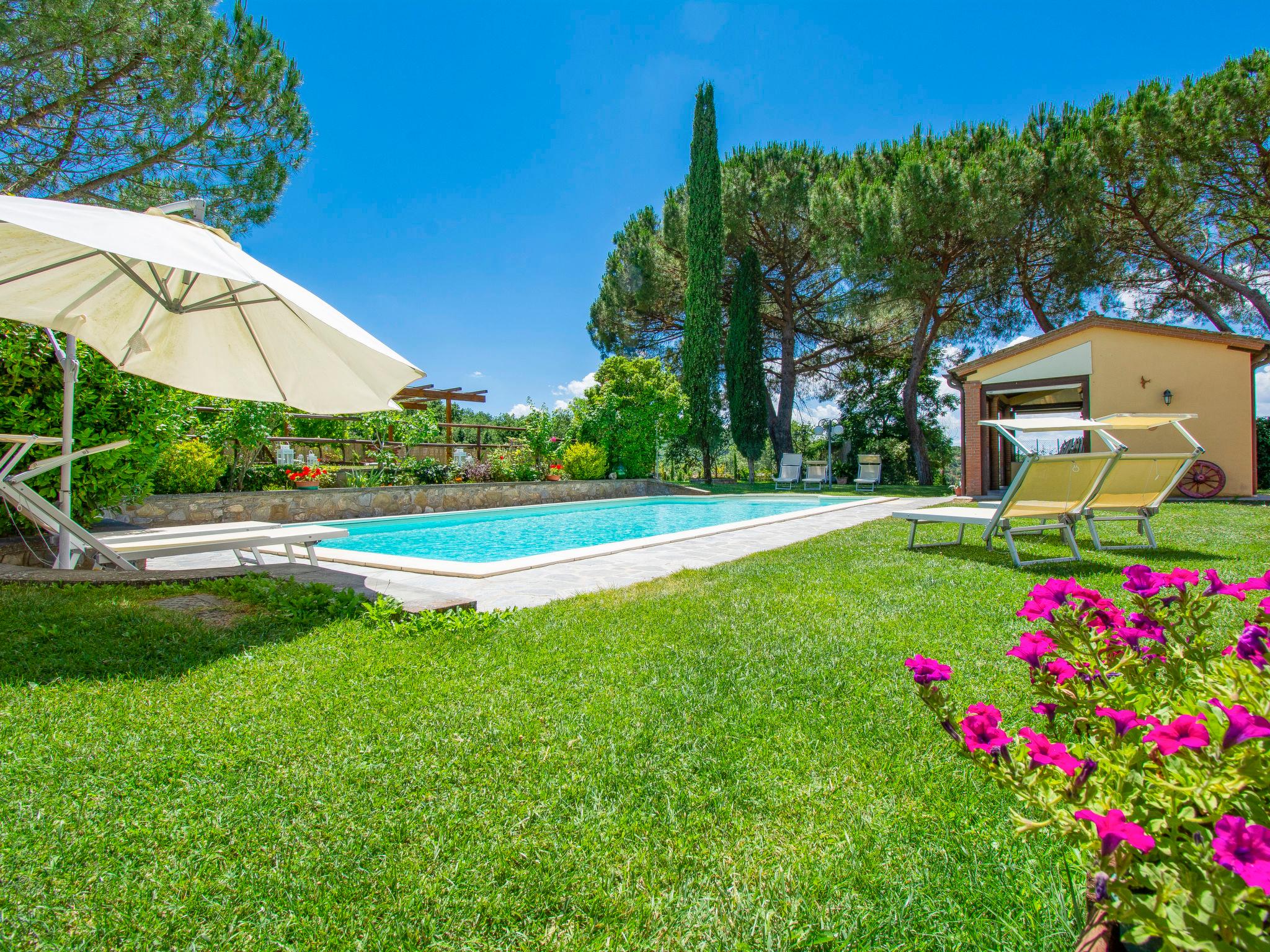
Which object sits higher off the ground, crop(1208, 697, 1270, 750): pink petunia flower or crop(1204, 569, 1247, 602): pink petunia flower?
crop(1204, 569, 1247, 602): pink petunia flower

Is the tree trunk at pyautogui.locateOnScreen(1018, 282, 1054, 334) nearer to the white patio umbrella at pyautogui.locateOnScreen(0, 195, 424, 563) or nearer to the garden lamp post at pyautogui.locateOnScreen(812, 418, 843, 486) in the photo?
the garden lamp post at pyautogui.locateOnScreen(812, 418, 843, 486)

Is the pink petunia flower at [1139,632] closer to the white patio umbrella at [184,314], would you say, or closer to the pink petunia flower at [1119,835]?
the pink petunia flower at [1119,835]

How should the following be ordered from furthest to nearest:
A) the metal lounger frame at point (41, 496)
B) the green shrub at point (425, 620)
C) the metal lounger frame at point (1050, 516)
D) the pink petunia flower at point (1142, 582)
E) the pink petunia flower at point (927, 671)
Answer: the metal lounger frame at point (1050, 516) < the metal lounger frame at point (41, 496) < the green shrub at point (425, 620) < the pink petunia flower at point (1142, 582) < the pink petunia flower at point (927, 671)

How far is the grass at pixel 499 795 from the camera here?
1234 mm

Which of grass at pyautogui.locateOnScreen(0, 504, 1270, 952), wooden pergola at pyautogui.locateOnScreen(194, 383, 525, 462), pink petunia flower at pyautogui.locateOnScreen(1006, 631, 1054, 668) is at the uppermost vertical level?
wooden pergola at pyautogui.locateOnScreen(194, 383, 525, 462)

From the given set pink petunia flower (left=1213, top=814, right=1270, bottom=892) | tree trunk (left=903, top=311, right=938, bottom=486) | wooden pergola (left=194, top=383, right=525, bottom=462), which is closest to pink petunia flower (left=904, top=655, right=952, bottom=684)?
pink petunia flower (left=1213, top=814, right=1270, bottom=892)

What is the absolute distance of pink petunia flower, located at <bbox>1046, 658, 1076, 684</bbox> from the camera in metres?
1.32

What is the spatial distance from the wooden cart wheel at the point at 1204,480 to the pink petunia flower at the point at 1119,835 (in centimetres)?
1312

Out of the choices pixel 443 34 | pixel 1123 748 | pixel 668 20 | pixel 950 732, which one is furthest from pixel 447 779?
pixel 443 34

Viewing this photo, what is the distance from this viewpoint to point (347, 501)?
10.1m

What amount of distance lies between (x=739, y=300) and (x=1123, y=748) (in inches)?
788

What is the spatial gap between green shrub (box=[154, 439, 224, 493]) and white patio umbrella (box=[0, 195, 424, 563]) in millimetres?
4308

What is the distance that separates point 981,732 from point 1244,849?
40 cm

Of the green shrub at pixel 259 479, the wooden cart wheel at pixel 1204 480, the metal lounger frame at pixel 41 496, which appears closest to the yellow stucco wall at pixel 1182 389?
the wooden cart wheel at pixel 1204 480
